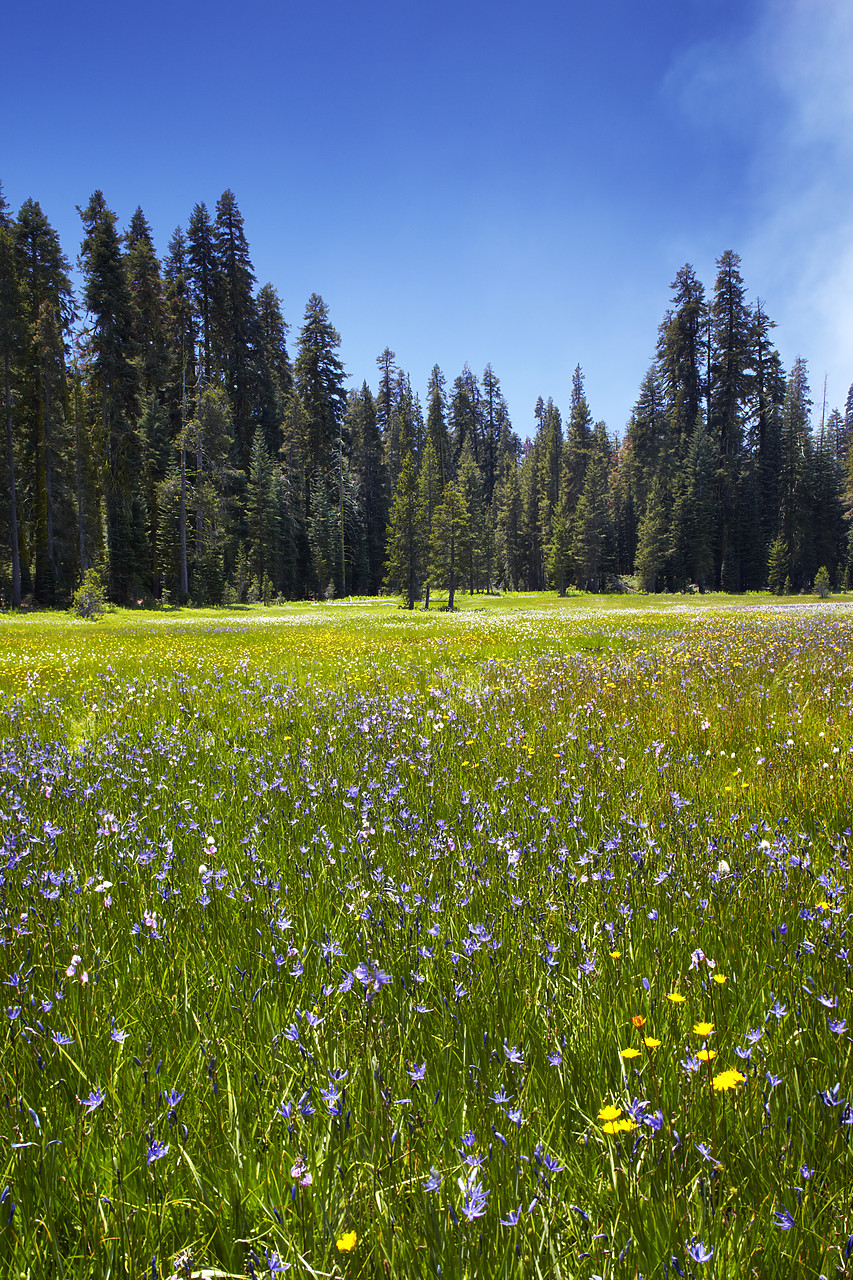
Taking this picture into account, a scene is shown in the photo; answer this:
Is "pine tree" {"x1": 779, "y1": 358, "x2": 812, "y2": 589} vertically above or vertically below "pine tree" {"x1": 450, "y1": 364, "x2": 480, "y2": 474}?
below

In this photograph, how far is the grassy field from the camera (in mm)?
1216

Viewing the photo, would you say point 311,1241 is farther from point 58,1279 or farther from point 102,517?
point 102,517

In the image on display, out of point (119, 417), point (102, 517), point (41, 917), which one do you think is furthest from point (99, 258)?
point (41, 917)

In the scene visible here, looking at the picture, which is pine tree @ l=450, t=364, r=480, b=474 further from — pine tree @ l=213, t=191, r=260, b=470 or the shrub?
the shrub

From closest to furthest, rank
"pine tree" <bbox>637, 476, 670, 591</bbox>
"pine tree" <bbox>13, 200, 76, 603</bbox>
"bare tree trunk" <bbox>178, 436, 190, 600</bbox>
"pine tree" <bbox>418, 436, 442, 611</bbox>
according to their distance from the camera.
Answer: "pine tree" <bbox>13, 200, 76, 603</bbox>
"bare tree trunk" <bbox>178, 436, 190, 600</bbox>
"pine tree" <bbox>418, 436, 442, 611</bbox>
"pine tree" <bbox>637, 476, 670, 591</bbox>

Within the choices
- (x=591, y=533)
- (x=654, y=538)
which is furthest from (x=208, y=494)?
(x=654, y=538)

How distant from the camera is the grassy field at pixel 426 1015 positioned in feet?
3.99

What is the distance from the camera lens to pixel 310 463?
2500 inches

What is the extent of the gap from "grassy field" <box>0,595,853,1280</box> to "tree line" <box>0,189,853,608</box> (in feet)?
131

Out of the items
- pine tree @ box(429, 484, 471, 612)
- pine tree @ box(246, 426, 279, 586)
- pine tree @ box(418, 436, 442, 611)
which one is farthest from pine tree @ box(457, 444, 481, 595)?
pine tree @ box(246, 426, 279, 586)

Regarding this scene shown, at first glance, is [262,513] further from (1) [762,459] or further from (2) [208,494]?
(1) [762,459]

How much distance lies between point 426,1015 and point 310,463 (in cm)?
6617

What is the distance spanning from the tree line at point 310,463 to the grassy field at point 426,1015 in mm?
39821

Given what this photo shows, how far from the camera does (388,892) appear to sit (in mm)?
2275
